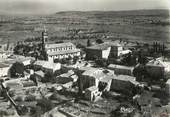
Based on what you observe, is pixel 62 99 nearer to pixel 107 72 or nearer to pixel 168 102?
pixel 107 72

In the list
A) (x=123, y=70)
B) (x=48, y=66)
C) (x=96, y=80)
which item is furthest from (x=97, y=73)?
(x=48, y=66)

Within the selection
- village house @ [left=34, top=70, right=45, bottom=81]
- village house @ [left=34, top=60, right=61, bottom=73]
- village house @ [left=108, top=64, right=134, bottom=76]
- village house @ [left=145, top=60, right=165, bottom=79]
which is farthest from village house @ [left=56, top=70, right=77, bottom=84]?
village house @ [left=145, top=60, right=165, bottom=79]

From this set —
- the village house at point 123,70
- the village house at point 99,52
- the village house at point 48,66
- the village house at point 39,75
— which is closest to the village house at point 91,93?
the village house at point 123,70

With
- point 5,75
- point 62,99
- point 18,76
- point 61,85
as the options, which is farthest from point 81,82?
point 5,75

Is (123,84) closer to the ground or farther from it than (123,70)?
closer to the ground

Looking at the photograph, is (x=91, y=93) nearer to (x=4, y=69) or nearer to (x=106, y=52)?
(x=4, y=69)

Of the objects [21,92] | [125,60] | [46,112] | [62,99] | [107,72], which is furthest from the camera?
[125,60]

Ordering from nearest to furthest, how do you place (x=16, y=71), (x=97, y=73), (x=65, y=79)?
(x=97, y=73) → (x=65, y=79) → (x=16, y=71)

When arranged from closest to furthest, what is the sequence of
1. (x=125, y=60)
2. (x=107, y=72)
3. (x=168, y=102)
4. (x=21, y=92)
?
(x=168, y=102) < (x=21, y=92) < (x=107, y=72) < (x=125, y=60)

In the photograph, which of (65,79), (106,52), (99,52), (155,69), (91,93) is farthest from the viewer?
(106,52)
